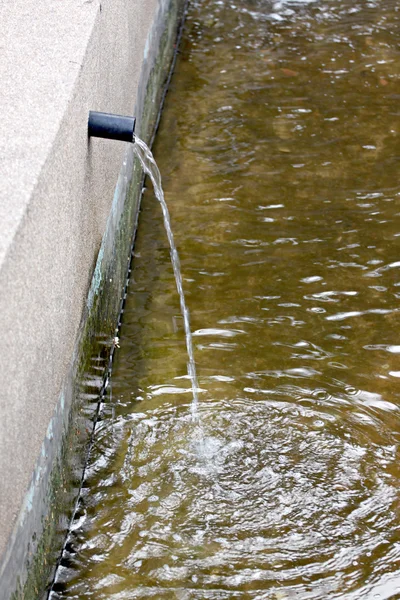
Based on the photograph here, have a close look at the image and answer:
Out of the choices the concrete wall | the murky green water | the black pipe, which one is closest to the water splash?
the murky green water

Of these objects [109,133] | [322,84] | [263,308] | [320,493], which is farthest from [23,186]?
[322,84]

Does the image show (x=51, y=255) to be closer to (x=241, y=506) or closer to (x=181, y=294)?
(x=241, y=506)

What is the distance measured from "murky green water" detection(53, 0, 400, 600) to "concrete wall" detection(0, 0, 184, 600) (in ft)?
0.79

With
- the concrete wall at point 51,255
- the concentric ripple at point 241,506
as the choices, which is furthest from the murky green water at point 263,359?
the concrete wall at point 51,255

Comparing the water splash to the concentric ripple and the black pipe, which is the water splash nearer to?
the concentric ripple

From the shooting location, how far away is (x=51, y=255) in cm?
268

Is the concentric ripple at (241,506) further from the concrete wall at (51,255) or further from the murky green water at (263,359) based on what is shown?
the concrete wall at (51,255)

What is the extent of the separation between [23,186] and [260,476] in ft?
4.92

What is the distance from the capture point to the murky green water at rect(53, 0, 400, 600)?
→ 303cm

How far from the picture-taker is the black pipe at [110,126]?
3155mm

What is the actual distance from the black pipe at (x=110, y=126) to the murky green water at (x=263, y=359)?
45.1 inches

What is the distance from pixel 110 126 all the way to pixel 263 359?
1.31 meters

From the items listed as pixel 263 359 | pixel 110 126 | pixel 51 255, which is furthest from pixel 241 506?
pixel 110 126

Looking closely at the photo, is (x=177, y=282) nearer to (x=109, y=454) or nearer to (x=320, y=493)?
(x=109, y=454)
